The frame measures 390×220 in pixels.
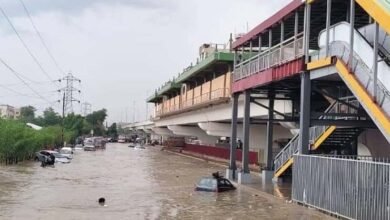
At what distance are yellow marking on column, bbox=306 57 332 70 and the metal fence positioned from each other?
146 inches

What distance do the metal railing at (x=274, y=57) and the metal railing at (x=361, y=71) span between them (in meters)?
2.69

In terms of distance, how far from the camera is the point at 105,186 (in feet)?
127

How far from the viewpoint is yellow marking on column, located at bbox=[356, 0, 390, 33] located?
62.3ft

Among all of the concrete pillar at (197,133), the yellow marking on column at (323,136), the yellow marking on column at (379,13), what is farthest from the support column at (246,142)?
the concrete pillar at (197,133)

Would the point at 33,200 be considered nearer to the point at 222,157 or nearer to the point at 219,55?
the point at 219,55

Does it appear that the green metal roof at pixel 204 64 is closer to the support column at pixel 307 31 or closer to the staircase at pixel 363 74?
the support column at pixel 307 31

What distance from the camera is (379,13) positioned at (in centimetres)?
1964

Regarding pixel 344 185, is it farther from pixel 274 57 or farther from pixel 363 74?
pixel 274 57

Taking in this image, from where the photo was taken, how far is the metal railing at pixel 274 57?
28562 millimetres

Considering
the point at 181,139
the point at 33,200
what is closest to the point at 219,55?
the point at 33,200

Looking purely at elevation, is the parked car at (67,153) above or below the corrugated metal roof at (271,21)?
below

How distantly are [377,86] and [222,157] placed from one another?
59.7 meters

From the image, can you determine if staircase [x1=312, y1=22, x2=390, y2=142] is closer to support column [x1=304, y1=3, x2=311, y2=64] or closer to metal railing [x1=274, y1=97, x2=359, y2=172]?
support column [x1=304, y1=3, x2=311, y2=64]

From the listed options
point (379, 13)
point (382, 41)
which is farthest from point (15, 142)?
point (379, 13)
